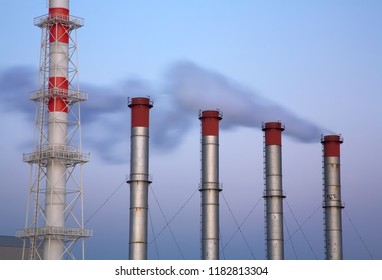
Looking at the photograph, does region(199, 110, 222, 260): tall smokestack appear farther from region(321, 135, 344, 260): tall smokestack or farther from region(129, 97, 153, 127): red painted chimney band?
region(321, 135, 344, 260): tall smokestack

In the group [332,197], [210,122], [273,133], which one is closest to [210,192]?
[210,122]

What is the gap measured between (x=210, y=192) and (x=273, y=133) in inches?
281

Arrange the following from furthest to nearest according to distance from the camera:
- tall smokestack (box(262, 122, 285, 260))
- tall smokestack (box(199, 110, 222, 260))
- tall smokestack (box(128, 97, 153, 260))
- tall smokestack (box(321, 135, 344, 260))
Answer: tall smokestack (box(321, 135, 344, 260)), tall smokestack (box(262, 122, 285, 260)), tall smokestack (box(199, 110, 222, 260)), tall smokestack (box(128, 97, 153, 260))

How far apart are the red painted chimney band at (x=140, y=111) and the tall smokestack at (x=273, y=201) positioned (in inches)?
400

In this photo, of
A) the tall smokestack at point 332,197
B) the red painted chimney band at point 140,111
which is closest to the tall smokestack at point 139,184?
the red painted chimney band at point 140,111

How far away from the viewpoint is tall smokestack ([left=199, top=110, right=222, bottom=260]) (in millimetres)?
54688

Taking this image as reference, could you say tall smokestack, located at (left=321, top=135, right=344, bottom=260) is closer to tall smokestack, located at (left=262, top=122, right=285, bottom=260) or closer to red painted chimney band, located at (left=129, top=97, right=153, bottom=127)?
tall smokestack, located at (left=262, top=122, right=285, bottom=260)

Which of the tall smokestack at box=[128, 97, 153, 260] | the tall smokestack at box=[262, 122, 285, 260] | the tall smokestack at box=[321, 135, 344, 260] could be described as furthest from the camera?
the tall smokestack at box=[321, 135, 344, 260]

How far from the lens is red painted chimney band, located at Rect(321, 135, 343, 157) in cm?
6122

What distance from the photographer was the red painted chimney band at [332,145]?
6122 centimetres

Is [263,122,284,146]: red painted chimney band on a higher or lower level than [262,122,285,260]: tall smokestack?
higher

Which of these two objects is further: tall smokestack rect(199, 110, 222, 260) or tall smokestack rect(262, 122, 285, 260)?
tall smokestack rect(262, 122, 285, 260)

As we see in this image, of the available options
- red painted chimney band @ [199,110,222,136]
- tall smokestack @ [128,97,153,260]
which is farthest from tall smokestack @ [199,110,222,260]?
tall smokestack @ [128,97,153,260]

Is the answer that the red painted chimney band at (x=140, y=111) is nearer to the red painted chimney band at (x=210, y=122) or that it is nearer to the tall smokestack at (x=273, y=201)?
the red painted chimney band at (x=210, y=122)
